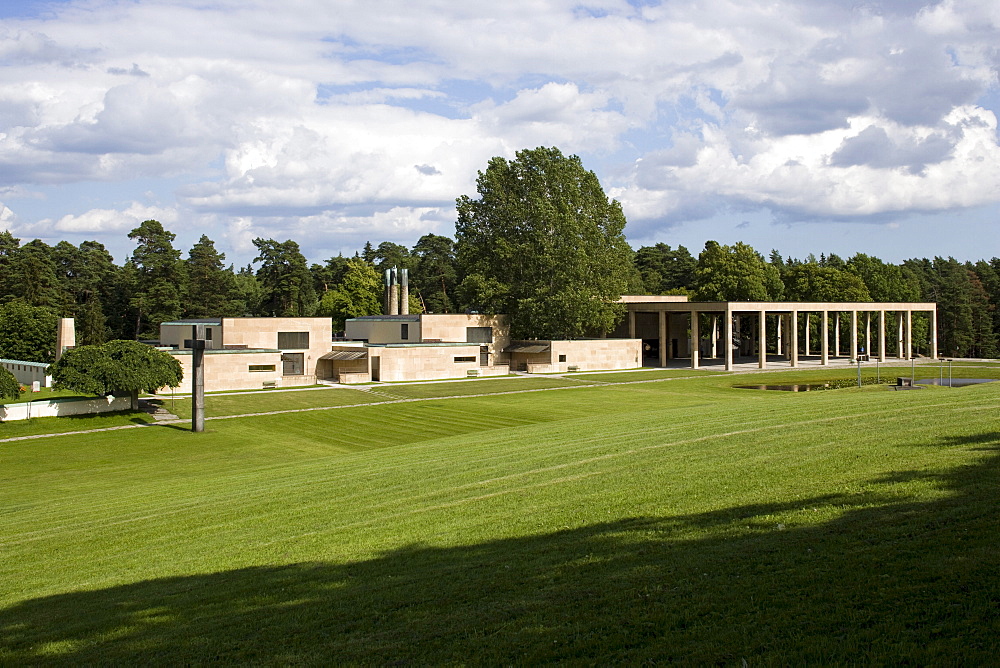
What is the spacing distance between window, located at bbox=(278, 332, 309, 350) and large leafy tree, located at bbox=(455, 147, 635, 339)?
642 inches

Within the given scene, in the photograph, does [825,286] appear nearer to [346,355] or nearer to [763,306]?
[763,306]

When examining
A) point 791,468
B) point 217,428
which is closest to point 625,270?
point 217,428

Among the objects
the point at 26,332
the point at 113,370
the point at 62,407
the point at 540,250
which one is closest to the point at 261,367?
the point at 113,370

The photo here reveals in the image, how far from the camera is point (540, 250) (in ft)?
251

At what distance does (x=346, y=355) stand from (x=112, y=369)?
2661 cm

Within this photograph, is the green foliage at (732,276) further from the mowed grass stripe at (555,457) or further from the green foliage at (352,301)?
the mowed grass stripe at (555,457)

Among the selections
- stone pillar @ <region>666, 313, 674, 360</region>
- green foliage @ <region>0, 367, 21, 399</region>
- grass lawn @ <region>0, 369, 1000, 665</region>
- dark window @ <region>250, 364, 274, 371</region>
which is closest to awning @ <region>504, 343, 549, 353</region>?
stone pillar @ <region>666, 313, 674, 360</region>

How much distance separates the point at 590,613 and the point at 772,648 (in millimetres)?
2171

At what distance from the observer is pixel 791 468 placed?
53.3ft

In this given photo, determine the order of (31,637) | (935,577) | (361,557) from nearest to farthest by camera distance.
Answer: (935,577) → (31,637) → (361,557)

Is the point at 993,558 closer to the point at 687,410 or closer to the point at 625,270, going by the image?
the point at 687,410

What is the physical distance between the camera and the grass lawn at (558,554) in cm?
823

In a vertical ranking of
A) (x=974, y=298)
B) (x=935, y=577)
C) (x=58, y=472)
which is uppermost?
(x=974, y=298)

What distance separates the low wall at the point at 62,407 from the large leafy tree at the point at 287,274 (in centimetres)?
6781
